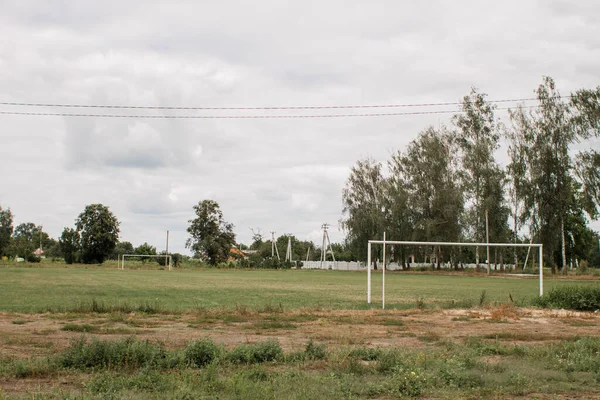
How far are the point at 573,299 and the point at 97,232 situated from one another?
331ft

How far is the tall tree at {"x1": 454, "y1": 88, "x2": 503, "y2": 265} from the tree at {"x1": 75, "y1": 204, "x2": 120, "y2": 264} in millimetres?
69692

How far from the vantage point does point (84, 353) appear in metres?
9.54

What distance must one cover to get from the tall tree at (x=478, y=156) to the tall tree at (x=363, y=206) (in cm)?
1219

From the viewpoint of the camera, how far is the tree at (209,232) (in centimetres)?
10606

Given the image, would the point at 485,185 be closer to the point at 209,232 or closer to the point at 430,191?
the point at 430,191

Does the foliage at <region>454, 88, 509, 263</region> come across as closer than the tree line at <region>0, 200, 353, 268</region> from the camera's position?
Yes

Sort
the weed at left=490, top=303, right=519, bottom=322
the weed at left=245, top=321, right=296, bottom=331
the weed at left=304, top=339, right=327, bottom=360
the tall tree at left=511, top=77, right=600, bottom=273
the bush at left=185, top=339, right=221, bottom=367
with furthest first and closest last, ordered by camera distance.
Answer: the tall tree at left=511, top=77, right=600, bottom=273 < the weed at left=490, top=303, right=519, bottom=322 < the weed at left=245, top=321, right=296, bottom=331 < the weed at left=304, top=339, right=327, bottom=360 < the bush at left=185, top=339, right=221, bottom=367

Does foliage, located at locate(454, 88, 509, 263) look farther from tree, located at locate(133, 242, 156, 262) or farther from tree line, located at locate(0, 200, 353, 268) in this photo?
tree, located at locate(133, 242, 156, 262)

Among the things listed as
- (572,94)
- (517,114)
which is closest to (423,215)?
(517,114)

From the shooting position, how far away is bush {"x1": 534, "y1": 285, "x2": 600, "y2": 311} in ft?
68.8

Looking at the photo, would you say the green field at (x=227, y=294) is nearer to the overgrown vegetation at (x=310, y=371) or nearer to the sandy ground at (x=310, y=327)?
the sandy ground at (x=310, y=327)

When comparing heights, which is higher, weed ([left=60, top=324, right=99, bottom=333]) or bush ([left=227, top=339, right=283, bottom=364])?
bush ([left=227, top=339, right=283, bottom=364])

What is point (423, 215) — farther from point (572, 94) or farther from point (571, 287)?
point (571, 287)

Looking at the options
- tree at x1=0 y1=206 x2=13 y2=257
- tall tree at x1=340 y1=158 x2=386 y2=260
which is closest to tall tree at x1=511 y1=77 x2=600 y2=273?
tall tree at x1=340 y1=158 x2=386 y2=260
